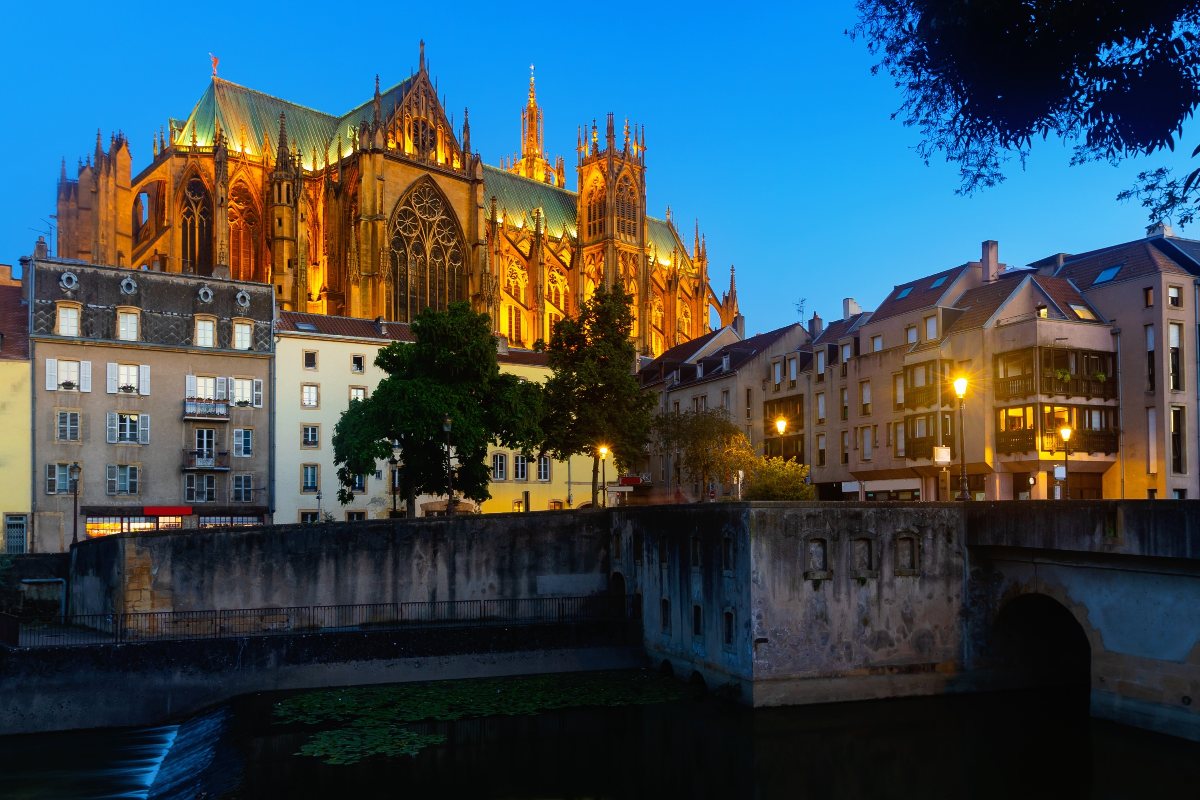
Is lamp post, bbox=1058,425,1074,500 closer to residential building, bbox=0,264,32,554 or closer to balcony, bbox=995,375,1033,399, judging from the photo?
balcony, bbox=995,375,1033,399

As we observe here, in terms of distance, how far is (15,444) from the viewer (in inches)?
2228

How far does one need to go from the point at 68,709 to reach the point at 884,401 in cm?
4305

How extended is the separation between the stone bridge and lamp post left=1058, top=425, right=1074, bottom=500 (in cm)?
1302

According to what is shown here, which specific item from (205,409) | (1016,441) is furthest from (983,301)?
(205,409)

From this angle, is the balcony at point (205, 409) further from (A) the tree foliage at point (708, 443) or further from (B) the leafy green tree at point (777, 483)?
(B) the leafy green tree at point (777, 483)

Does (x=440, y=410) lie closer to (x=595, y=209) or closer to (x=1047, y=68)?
(x=1047, y=68)

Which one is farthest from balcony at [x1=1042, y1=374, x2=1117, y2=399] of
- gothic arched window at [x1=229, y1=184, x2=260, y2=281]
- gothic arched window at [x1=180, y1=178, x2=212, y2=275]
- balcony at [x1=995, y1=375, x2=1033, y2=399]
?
gothic arched window at [x1=180, y1=178, x2=212, y2=275]

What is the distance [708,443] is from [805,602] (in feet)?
80.9

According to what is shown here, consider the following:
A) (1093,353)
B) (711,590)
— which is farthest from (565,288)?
(711,590)

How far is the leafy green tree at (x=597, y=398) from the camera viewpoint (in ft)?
194

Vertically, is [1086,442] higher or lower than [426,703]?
higher

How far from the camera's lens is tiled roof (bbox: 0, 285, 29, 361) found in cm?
5728

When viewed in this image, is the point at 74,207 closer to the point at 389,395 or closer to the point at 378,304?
the point at 378,304

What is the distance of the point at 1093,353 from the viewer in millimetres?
53000
